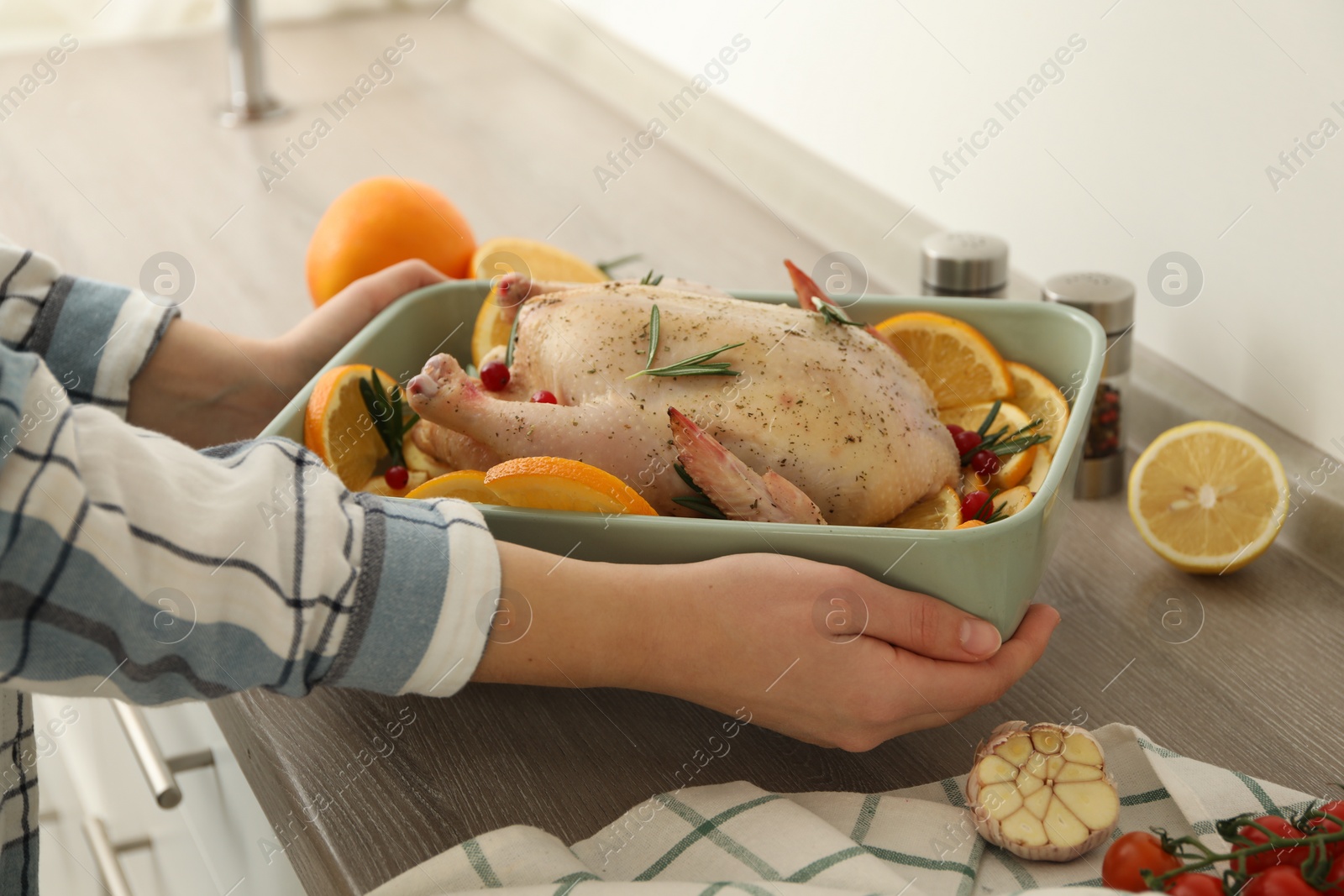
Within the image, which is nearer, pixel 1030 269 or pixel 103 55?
pixel 1030 269

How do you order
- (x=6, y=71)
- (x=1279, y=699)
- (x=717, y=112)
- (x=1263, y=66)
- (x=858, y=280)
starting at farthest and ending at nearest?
(x=6, y=71) → (x=717, y=112) → (x=858, y=280) → (x=1263, y=66) → (x=1279, y=699)

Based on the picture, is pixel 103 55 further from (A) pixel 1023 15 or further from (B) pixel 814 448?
(B) pixel 814 448

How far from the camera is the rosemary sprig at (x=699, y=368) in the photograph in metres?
0.82

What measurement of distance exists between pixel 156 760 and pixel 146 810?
17 cm

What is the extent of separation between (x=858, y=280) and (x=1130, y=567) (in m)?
0.58

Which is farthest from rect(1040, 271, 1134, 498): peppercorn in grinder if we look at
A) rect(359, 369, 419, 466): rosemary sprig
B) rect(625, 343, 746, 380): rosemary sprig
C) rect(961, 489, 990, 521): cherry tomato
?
rect(359, 369, 419, 466): rosemary sprig

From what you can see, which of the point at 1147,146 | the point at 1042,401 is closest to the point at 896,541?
the point at 1042,401

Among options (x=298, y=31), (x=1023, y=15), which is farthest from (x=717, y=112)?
(x=298, y=31)

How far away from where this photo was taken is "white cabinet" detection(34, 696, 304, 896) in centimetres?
93

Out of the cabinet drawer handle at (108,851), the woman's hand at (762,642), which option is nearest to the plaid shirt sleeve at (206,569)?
the woman's hand at (762,642)

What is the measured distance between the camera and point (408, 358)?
1.02m

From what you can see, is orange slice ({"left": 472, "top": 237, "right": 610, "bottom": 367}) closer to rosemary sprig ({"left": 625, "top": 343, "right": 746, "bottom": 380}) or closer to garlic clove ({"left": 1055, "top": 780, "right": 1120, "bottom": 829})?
rosemary sprig ({"left": 625, "top": 343, "right": 746, "bottom": 380})

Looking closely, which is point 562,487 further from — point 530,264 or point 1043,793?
point 530,264

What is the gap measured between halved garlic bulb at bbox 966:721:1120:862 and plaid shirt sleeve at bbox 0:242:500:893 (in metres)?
0.32
